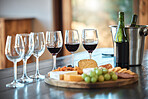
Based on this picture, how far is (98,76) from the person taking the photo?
1081 mm

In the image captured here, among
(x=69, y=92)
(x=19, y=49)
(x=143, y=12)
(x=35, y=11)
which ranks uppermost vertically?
(x=35, y=11)

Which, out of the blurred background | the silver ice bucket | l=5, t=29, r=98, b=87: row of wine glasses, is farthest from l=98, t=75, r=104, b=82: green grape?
the blurred background

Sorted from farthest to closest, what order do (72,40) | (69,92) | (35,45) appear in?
1. (72,40)
2. (35,45)
3. (69,92)

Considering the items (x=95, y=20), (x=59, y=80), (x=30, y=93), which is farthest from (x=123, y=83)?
(x=95, y=20)

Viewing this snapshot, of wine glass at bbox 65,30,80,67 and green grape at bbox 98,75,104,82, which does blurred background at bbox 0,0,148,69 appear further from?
green grape at bbox 98,75,104,82

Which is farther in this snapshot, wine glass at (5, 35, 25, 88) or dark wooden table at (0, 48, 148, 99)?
wine glass at (5, 35, 25, 88)

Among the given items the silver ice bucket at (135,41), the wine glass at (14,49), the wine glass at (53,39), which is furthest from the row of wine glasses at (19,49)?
the silver ice bucket at (135,41)

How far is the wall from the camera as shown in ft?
14.6

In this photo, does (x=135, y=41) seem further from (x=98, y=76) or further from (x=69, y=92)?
(x=69, y=92)

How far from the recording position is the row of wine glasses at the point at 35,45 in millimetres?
1130

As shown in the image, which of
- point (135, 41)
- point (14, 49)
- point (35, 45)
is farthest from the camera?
point (135, 41)

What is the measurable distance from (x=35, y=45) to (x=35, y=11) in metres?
3.42

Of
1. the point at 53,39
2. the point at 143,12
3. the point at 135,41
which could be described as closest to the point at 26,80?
the point at 53,39

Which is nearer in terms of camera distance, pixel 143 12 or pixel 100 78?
pixel 100 78
